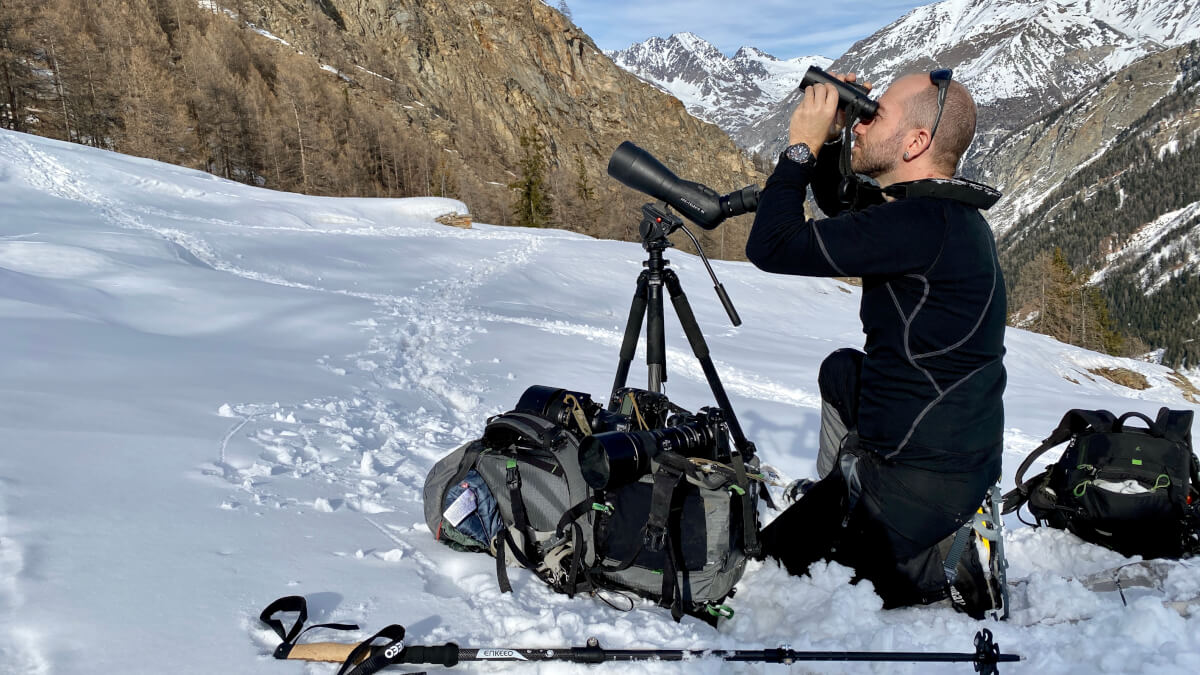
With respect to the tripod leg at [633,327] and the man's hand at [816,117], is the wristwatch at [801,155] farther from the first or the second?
the tripod leg at [633,327]

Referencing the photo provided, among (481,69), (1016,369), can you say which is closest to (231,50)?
(481,69)

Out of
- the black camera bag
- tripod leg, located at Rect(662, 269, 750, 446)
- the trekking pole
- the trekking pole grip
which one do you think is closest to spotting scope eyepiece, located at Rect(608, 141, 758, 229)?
tripod leg, located at Rect(662, 269, 750, 446)

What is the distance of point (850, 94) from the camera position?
2383 mm

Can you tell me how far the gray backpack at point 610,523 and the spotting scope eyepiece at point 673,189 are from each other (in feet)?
3.71

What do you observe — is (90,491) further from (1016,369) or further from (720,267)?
(720,267)

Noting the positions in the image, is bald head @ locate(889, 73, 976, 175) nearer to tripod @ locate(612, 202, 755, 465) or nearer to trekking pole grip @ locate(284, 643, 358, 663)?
tripod @ locate(612, 202, 755, 465)

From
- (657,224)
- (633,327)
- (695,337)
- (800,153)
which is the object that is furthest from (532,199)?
(800,153)

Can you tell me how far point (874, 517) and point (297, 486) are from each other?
Result: 8.19ft

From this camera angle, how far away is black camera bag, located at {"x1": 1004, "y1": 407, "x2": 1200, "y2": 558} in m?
2.83

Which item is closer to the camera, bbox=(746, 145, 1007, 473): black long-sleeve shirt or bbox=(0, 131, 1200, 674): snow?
bbox=(0, 131, 1200, 674): snow

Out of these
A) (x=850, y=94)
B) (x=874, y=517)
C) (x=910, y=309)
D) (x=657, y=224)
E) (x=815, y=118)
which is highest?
(x=850, y=94)

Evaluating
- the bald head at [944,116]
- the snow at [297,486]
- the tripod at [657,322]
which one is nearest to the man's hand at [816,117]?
the bald head at [944,116]

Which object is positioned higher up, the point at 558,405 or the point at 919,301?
the point at 919,301

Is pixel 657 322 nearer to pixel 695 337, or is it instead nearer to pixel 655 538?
pixel 695 337
